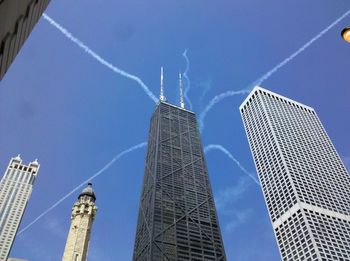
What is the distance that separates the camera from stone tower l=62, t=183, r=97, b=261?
63.1 meters

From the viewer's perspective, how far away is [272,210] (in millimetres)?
173625

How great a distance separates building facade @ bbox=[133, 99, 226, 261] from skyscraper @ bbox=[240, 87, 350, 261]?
34787mm

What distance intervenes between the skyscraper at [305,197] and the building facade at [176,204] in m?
34.8

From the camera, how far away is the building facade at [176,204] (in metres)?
125

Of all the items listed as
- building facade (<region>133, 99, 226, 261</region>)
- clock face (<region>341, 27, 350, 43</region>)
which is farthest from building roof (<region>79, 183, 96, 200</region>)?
clock face (<region>341, 27, 350, 43</region>)

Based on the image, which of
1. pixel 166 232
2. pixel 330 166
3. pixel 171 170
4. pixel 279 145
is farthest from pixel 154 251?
pixel 330 166

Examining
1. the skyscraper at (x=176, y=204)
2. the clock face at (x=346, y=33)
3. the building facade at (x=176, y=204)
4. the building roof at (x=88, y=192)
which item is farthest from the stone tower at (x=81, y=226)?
the clock face at (x=346, y=33)

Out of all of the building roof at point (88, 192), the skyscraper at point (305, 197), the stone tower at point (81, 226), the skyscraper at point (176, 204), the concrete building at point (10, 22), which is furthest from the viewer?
the skyscraper at point (305, 197)

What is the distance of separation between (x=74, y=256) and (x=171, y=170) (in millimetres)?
96518

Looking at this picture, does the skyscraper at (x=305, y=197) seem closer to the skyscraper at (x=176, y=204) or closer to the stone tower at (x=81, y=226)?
the skyscraper at (x=176, y=204)

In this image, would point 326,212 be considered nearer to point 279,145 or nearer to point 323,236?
point 323,236

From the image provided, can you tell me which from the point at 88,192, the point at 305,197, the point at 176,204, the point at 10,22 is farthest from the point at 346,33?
the point at 305,197

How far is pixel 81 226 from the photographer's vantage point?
68.1 meters

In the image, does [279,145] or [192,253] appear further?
[279,145]
